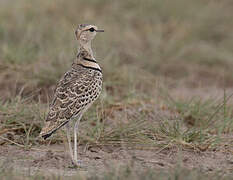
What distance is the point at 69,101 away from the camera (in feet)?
12.7

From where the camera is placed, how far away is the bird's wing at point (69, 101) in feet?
12.6

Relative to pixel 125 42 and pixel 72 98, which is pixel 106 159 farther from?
pixel 125 42

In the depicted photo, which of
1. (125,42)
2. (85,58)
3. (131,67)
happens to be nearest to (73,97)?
(85,58)

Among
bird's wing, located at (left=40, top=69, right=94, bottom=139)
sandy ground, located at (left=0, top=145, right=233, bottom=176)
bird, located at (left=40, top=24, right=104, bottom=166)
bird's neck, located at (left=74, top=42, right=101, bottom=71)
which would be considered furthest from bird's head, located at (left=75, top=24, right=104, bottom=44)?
sandy ground, located at (left=0, top=145, right=233, bottom=176)

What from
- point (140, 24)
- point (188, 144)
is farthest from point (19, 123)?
point (140, 24)

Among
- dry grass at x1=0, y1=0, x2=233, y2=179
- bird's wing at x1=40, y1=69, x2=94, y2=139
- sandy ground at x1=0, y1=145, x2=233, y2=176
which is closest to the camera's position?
bird's wing at x1=40, y1=69, x2=94, y2=139

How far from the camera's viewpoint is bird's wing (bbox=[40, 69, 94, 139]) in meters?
3.83

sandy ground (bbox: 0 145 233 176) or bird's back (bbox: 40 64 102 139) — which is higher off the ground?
bird's back (bbox: 40 64 102 139)

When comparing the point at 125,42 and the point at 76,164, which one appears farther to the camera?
the point at 125,42

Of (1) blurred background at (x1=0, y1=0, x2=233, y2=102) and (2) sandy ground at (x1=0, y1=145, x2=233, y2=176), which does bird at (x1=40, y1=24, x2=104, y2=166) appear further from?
(1) blurred background at (x1=0, y1=0, x2=233, y2=102)

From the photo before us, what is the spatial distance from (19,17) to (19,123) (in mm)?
3613

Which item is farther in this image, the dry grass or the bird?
the dry grass

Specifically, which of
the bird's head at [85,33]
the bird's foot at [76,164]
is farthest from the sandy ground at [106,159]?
the bird's head at [85,33]

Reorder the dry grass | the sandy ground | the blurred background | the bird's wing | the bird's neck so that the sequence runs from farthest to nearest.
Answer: the blurred background
the dry grass
the bird's neck
the sandy ground
the bird's wing
